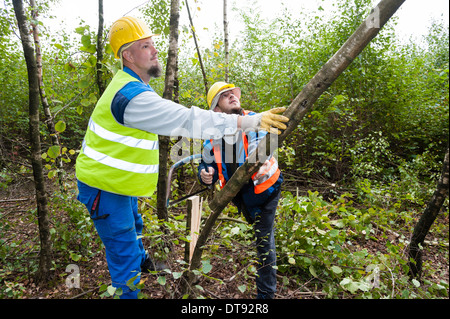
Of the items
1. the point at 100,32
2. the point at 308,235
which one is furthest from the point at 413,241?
the point at 100,32

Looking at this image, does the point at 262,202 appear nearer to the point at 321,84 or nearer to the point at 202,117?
the point at 202,117

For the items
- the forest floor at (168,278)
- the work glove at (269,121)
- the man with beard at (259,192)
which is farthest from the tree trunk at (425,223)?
the man with beard at (259,192)

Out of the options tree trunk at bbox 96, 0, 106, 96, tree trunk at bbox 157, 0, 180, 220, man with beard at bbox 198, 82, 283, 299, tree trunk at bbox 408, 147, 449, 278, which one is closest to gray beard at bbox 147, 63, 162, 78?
tree trunk at bbox 157, 0, 180, 220

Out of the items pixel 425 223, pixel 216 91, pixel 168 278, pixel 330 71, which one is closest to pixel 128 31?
pixel 216 91

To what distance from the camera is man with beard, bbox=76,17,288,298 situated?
68.7 inches

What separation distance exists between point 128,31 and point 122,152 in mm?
934

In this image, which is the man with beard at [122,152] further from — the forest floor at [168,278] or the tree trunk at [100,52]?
the tree trunk at [100,52]

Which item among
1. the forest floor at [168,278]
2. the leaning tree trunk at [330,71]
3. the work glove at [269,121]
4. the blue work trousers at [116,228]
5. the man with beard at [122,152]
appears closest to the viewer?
the leaning tree trunk at [330,71]

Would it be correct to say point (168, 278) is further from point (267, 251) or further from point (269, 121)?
point (269, 121)

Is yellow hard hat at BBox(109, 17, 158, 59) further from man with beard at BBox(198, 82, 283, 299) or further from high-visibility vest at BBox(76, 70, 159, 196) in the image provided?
man with beard at BBox(198, 82, 283, 299)

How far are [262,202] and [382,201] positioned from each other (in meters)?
2.30

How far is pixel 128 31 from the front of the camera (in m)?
2.01

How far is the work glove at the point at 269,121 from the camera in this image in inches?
49.4

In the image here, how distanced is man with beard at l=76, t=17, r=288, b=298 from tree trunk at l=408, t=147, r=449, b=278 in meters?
1.71
